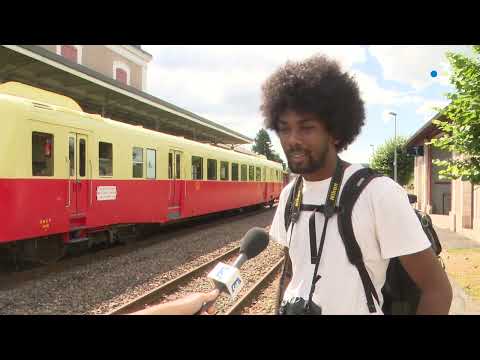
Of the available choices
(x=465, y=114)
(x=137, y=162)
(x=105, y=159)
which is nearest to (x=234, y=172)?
(x=137, y=162)

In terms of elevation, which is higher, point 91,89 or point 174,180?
point 91,89

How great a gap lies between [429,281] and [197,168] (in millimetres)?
13837

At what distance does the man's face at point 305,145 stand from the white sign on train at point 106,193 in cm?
863

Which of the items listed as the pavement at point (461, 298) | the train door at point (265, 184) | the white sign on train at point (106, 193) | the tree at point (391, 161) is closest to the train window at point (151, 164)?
the white sign on train at point (106, 193)

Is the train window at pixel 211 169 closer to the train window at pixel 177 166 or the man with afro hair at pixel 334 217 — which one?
the train window at pixel 177 166

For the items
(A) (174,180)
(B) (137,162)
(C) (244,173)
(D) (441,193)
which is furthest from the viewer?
(D) (441,193)

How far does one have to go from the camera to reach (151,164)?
→ 39.7ft

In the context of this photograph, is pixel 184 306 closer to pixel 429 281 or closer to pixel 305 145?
pixel 305 145

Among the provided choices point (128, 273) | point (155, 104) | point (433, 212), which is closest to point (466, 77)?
point (128, 273)

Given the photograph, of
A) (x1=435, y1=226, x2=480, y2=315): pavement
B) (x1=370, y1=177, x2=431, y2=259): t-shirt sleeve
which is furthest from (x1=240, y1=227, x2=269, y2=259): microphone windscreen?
(x1=435, y1=226, x2=480, y2=315): pavement

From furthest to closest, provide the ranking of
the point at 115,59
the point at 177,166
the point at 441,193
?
the point at 115,59 < the point at 441,193 < the point at 177,166

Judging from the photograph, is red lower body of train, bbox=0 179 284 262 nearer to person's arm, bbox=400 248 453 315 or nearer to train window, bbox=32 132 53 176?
train window, bbox=32 132 53 176

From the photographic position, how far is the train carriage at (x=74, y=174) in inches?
305
